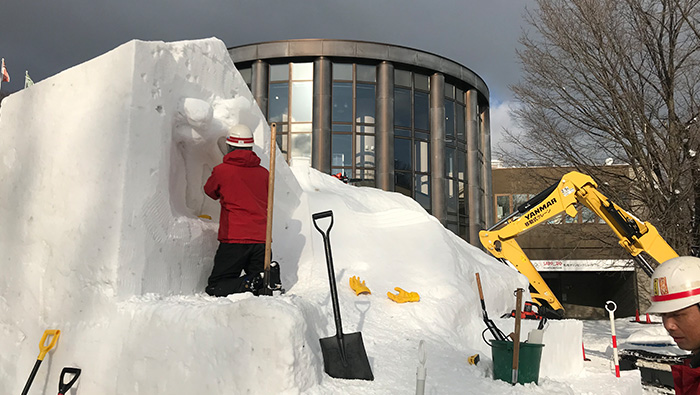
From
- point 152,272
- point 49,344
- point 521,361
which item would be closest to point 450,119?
point 521,361

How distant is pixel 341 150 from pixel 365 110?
1.92 meters

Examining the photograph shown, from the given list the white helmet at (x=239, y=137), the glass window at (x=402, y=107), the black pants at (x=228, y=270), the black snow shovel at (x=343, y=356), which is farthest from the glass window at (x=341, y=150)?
the black snow shovel at (x=343, y=356)

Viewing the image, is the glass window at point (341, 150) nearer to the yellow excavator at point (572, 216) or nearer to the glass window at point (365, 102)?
the glass window at point (365, 102)

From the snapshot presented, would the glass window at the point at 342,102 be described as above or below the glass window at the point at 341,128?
above

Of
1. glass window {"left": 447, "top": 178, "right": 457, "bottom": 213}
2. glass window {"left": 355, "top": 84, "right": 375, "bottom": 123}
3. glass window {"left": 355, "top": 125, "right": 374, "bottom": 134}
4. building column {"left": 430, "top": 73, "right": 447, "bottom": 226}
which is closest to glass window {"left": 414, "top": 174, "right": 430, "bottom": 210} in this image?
Answer: building column {"left": 430, "top": 73, "right": 447, "bottom": 226}

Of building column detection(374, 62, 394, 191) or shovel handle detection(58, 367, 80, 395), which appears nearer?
shovel handle detection(58, 367, 80, 395)

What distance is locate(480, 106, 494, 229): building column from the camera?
2397 centimetres

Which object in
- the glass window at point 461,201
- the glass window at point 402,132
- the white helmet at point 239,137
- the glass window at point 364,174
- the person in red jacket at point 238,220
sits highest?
the glass window at point 402,132

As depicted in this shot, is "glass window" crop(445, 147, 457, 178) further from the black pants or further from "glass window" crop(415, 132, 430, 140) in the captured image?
the black pants

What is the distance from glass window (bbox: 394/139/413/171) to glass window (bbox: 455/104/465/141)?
2837 millimetres

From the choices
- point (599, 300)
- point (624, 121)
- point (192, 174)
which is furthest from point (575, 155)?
point (599, 300)

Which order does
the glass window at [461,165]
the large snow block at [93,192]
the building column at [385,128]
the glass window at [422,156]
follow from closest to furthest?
the large snow block at [93,192], the building column at [385,128], the glass window at [422,156], the glass window at [461,165]

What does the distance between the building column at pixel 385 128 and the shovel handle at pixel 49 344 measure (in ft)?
53.5

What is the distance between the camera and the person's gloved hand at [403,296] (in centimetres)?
526
